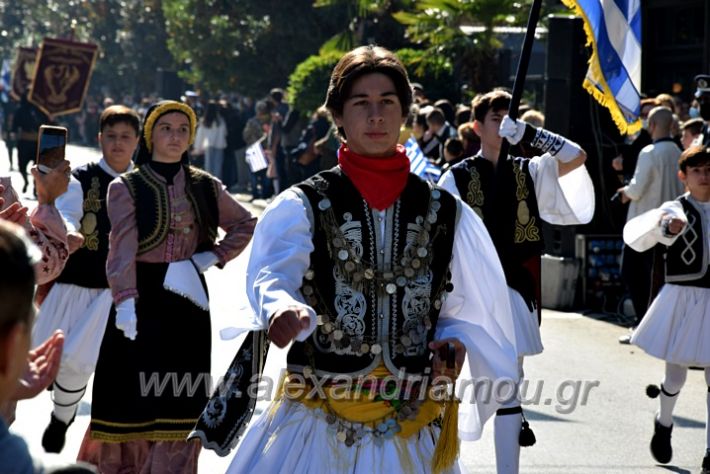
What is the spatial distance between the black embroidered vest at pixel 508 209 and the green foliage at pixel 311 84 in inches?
646

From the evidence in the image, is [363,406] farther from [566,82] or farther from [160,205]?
[566,82]

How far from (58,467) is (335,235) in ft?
6.81

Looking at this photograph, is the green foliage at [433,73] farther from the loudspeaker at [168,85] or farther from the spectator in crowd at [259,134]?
the loudspeaker at [168,85]

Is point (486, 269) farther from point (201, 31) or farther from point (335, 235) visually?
point (201, 31)

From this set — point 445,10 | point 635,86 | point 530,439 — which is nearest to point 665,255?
point 635,86

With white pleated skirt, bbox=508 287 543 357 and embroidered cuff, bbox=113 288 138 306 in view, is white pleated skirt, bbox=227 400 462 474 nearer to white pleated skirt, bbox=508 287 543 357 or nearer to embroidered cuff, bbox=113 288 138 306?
embroidered cuff, bbox=113 288 138 306

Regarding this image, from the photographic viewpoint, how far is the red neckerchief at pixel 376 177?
15.0 feet

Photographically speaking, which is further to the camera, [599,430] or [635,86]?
[599,430]

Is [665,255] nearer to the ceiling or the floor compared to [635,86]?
nearer to the floor

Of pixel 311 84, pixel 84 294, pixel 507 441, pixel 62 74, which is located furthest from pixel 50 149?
pixel 62 74

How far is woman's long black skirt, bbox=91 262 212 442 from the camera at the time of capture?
21.9ft

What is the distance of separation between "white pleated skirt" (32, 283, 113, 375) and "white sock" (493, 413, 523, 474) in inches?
86.5

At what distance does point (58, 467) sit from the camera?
2.52 m

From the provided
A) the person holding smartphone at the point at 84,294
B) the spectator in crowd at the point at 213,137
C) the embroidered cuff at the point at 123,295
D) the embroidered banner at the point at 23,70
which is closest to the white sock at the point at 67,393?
the person holding smartphone at the point at 84,294
